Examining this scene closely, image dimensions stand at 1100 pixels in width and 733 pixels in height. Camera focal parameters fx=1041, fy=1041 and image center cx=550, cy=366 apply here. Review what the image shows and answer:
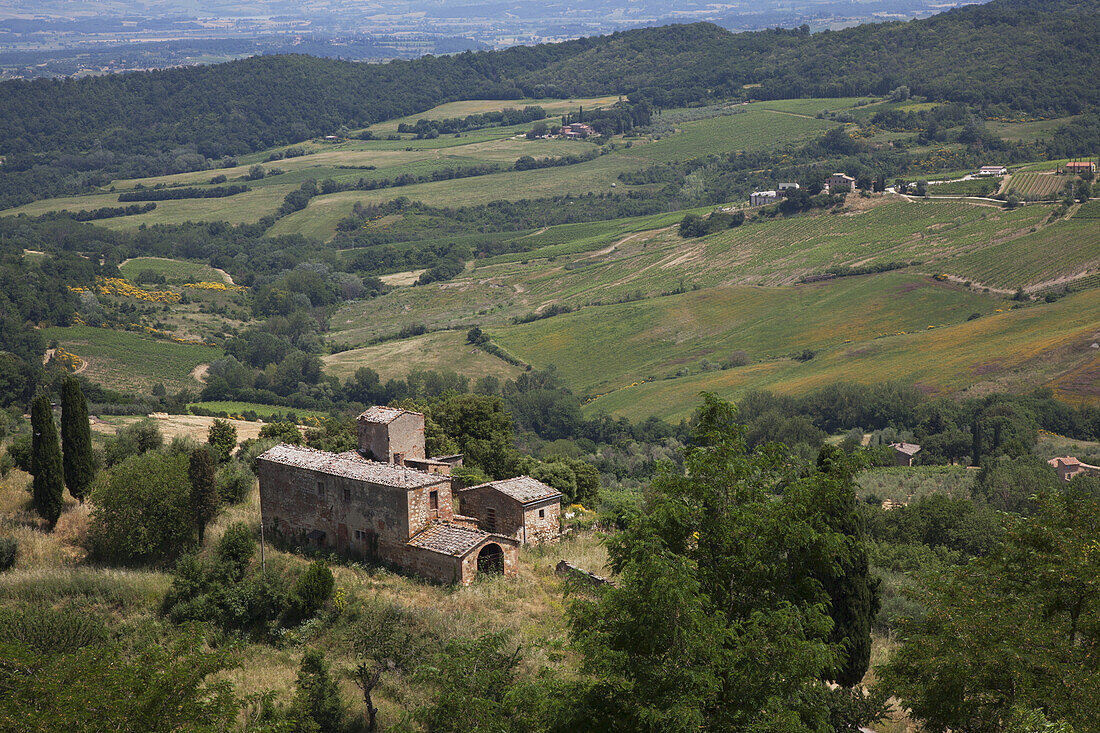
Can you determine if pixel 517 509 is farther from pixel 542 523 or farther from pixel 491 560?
pixel 491 560

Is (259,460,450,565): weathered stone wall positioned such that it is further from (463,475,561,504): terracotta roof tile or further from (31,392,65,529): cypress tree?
(31,392,65,529): cypress tree

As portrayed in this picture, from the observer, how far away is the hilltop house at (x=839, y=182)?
14162 centimetres

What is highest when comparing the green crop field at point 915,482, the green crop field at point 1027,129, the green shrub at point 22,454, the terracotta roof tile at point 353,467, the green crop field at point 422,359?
the green crop field at point 1027,129

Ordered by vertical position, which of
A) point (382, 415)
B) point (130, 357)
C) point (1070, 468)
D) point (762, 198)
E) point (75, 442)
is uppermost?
point (75, 442)

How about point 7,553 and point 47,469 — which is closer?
point 7,553

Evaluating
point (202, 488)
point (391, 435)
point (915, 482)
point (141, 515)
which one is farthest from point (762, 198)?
point (141, 515)

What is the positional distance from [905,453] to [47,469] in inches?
2128

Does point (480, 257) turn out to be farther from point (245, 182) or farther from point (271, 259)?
point (245, 182)

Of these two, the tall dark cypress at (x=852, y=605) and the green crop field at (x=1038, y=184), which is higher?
the tall dark cypress at (x=852, y=605)

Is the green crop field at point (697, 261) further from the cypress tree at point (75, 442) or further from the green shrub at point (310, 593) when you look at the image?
the green shrub at point (310, 593)

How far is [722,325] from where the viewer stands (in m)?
109

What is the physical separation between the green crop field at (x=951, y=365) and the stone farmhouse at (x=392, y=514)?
5305 cm

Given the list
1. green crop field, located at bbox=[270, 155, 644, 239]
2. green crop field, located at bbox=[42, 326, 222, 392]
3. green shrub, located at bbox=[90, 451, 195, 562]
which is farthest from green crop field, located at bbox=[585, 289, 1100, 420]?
green crop field, located at bbox=[270, 155, 644, 239]

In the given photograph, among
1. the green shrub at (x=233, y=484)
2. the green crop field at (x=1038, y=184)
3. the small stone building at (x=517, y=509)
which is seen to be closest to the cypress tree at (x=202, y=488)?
the green shrub at (x=233, y=484)
